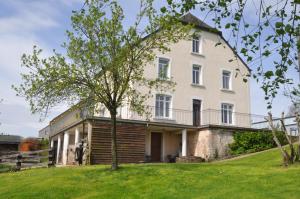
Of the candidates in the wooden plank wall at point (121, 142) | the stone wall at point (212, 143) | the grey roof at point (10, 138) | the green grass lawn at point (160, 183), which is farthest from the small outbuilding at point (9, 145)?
the green grass lawn at point (160, 183)

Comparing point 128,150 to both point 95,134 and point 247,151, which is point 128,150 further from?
point 247,151

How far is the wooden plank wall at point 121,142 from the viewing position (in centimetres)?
2334

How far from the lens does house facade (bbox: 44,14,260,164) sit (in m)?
24.7

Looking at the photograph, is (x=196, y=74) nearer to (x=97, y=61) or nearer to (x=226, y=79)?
(x=226, y=79)

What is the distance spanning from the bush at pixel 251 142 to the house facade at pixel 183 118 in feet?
1.99

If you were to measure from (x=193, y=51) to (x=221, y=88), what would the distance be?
397 cm

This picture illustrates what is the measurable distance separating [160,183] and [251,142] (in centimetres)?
1521

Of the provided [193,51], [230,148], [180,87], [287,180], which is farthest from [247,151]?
[287,180]

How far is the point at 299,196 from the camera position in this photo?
10906 mm

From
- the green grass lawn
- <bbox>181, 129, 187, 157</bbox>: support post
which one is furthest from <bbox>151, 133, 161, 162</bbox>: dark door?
the green grass lawn

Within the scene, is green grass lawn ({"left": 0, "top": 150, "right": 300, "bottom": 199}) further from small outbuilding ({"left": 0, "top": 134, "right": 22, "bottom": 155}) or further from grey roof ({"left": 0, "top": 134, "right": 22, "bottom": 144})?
grey roof ({"left": 0, "top": 134, "right": 22, "bottom": 144})

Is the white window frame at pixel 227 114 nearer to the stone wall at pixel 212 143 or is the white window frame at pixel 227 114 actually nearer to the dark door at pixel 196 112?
the dark door at pixel 196 112

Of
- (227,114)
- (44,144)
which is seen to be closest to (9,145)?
(44,144)

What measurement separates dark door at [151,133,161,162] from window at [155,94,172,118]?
5.52 ft
